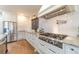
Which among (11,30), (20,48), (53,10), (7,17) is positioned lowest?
(20,48)

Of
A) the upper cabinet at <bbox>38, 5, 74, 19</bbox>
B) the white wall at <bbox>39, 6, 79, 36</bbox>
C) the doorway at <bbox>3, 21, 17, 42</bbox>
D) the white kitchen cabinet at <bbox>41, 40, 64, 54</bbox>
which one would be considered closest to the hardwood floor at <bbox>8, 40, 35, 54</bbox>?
the doorway at <bbox>3, 21, 17, 42</bbox>

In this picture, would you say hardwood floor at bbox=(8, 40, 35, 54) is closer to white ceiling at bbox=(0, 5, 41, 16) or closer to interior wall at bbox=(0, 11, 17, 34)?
interior wall at bbox=(0, 11, 17, 34)

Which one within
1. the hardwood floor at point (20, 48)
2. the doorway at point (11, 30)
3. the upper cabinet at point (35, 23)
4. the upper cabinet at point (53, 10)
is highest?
the upper cabinet at point (53, 10)

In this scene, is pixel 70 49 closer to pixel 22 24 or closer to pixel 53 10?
pixel 53 10

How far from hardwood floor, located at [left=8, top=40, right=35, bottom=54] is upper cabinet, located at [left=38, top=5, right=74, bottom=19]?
0.45m

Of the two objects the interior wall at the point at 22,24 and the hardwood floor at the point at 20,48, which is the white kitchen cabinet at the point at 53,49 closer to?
the hardwood floor at the point at 20,48

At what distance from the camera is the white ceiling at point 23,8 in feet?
4.53

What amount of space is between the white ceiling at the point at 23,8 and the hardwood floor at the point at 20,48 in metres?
0.39

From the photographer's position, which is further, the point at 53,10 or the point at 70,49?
the point at 53,10

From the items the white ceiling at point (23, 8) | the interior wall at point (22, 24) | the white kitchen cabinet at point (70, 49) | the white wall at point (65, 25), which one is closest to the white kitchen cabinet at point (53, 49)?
the white kitchen cabinet at point (70, 49)

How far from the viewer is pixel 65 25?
157 cm

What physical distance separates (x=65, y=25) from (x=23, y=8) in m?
0.64

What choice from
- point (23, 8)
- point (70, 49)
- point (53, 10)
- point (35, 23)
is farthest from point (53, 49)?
point (23, 8)
